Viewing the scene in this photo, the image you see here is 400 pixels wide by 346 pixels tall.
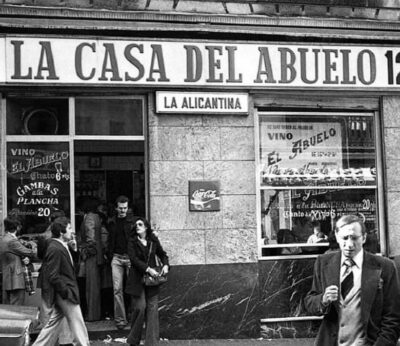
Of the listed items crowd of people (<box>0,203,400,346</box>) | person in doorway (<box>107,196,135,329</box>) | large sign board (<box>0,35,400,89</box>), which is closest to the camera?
crowd of people (<box>0,203,400,346</box>)

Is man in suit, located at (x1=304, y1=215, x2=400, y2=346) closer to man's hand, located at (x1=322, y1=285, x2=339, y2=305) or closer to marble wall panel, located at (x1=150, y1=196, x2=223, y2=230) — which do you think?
man's hand, located at (x1=322, y1=285, x2=339, y2=305)

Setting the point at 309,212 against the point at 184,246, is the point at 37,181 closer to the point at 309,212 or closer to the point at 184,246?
the point at 184,246

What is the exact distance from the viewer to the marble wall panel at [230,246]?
9.89 metres

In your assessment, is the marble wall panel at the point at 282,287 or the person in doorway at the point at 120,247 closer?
the person in doorway at the point at 120,247

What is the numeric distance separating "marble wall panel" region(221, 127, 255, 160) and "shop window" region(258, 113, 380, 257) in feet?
1.26

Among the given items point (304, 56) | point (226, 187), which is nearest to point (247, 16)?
point (304, 56)

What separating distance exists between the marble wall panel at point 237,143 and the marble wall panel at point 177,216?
89 centimetres

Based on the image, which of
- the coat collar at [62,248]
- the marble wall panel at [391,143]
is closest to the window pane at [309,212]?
the marble wall panel at [391,143]

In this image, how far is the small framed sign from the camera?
9.88 metres

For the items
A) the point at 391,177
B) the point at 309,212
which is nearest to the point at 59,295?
the point at 309,212

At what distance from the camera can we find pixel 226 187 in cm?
1002

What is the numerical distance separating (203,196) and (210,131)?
0.97m

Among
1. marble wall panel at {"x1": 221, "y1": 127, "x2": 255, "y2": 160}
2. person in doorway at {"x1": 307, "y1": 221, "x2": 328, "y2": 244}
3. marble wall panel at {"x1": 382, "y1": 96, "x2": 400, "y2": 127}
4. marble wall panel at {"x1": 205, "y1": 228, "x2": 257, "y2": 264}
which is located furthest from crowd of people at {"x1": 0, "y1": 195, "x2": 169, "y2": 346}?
marble wall panel at {"x1": 382, "y1": 96, "x2": 400, "y2": 127}

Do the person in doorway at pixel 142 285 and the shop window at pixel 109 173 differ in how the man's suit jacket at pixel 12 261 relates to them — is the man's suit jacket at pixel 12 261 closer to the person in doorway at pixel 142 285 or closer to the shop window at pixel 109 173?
the shop window at pixel 109 173
